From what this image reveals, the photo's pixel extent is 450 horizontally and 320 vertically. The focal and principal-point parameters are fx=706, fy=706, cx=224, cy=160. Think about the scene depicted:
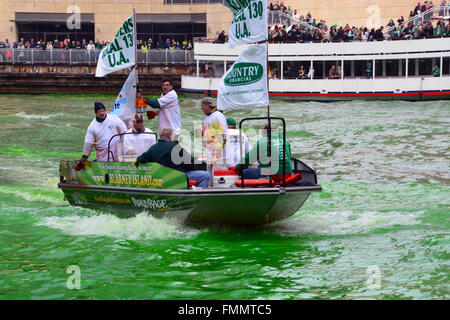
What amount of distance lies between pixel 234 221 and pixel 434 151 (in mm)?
11841

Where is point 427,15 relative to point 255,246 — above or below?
above

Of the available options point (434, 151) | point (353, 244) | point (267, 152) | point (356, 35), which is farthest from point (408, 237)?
point (356, 35)

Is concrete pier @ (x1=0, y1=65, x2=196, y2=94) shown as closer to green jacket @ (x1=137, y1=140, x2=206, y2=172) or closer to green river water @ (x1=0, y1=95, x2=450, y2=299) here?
green river water @ (x1=0, y1=95, x2=450, y2=299)

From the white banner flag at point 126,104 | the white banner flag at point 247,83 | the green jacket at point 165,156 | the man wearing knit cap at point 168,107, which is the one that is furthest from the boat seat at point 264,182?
the white banner flag at point 126,104

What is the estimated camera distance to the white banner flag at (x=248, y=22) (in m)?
11.0

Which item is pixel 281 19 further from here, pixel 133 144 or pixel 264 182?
pixel 264 182

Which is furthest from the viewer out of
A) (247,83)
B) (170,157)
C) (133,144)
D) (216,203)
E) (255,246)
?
(133,144)

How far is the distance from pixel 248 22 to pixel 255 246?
3.53m

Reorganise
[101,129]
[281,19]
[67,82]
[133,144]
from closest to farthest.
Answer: [133,144], [101,129], [67,82], [281,19]

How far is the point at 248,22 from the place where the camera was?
1120cm

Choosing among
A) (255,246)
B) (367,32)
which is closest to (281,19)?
(367,32)

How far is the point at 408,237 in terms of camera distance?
1121 cm
